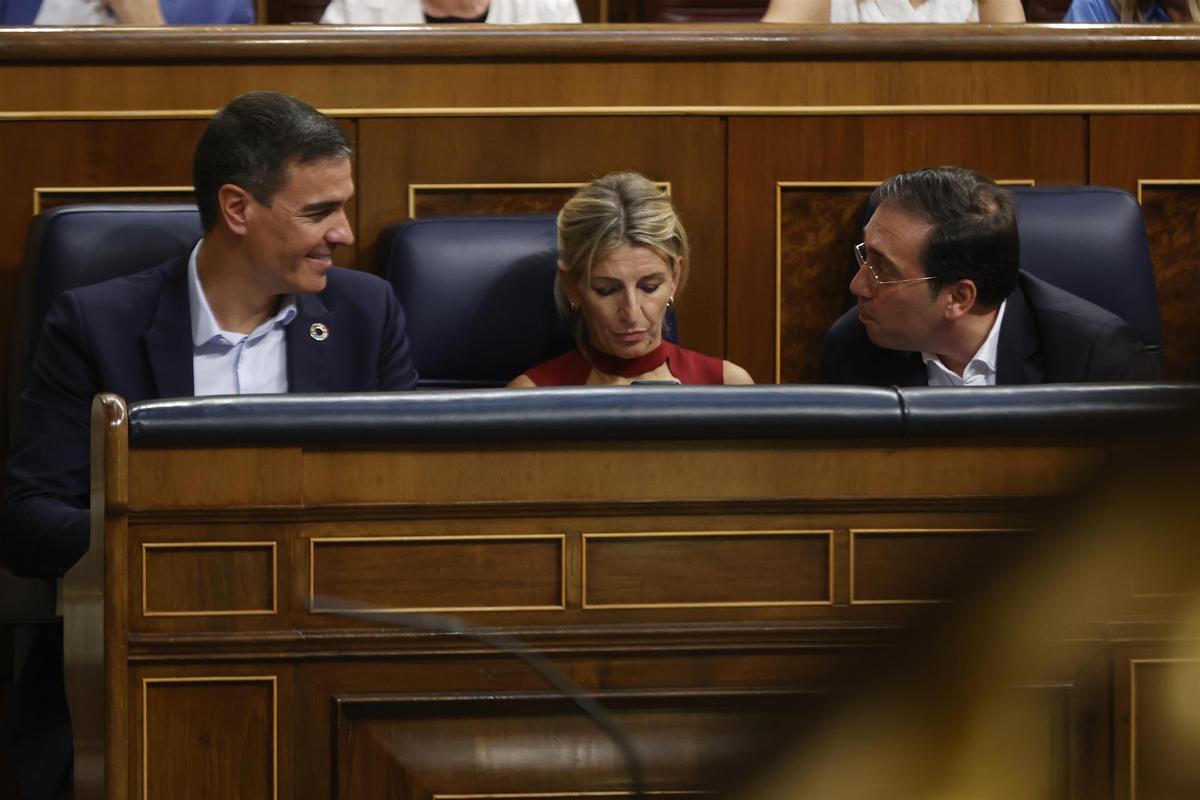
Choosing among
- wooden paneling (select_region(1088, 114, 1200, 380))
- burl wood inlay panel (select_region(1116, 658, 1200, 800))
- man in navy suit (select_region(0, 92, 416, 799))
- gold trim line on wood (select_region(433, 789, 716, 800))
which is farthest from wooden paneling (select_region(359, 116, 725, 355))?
burl wood inlay panel (select_region(1116, 658, 1200, 800))

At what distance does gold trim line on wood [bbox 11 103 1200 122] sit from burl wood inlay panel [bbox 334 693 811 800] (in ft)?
3.61

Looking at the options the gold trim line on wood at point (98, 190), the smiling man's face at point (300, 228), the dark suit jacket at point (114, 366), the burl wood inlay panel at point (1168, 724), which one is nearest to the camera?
the burl wood inlay panel at point (1168, 724)

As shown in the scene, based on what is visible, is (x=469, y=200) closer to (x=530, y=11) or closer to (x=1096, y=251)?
(x=530, y=11)

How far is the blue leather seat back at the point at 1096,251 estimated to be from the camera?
5.80 ft

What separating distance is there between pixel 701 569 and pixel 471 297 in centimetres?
81

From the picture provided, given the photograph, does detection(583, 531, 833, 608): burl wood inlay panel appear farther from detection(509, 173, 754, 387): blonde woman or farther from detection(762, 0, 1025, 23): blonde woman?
detection(762, 0, 1025, 23): blonde woman

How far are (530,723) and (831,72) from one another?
1.21 m

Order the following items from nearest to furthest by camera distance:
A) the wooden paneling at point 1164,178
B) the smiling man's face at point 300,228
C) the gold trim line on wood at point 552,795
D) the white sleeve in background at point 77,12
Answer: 1. the gold trim line on wood at point 552,795
2. the smiling man's face at point 300,228
3. the wooden paneling at point 1164,178
4. the white sleeve in background at point 77,12

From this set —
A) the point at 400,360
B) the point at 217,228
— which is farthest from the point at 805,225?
the point at 217,228

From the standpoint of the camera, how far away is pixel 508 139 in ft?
6.29

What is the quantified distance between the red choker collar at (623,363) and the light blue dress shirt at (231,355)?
13.8 inches

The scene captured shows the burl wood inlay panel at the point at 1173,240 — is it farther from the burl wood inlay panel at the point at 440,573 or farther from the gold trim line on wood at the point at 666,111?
the burl wood inlay panel at the point at 440,573

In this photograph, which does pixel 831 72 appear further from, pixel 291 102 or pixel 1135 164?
pixel 291 102

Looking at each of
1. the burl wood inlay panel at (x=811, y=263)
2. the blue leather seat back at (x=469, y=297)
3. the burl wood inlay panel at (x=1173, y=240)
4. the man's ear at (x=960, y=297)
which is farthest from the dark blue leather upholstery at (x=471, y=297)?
the burl wood inlay panel at (x=1173, y=240)
